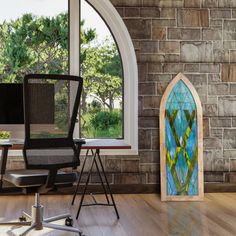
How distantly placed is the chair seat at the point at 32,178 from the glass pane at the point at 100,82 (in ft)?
6.83

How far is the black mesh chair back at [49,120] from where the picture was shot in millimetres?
3344

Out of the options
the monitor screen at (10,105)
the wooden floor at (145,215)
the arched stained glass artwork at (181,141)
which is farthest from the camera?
the arched stained glass artwork at (181,141)

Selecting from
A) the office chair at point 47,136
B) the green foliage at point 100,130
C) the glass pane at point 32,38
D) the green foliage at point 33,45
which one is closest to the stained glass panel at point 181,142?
the green foliage at point 100,130

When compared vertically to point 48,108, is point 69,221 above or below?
below

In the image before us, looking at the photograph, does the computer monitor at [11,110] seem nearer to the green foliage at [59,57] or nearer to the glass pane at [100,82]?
the green foliage at [59,57]

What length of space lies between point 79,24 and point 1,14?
97 centimetres

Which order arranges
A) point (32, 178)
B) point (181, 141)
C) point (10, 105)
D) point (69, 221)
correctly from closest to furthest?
point (32, 178) < point (69, 221) < point (10, 105) < point (181, 141)

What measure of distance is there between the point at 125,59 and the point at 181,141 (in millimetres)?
1236

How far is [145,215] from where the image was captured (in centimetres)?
432

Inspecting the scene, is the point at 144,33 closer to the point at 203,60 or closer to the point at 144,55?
the point at 144,55

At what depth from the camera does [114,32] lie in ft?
18.2

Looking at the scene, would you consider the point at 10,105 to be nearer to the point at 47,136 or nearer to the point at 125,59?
the point at 47,136

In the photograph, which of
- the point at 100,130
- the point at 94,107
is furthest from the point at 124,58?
the point at 100,130

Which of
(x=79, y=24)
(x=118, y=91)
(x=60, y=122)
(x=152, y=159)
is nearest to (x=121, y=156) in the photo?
(x=152, y=159)
